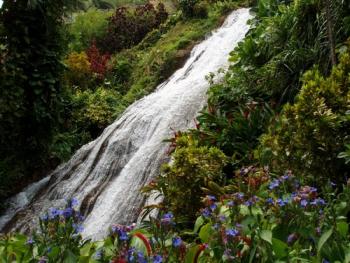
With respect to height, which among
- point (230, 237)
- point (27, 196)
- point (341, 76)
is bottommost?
point (27, 196)

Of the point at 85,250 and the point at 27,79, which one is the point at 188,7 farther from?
the point at 85,250

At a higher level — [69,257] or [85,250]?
[69,257]

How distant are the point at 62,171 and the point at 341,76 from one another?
5.84 metres

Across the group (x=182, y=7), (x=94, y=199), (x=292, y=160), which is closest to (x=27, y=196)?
(x=94, y=199)

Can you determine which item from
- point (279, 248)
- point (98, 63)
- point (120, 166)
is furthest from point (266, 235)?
point (98, 63)

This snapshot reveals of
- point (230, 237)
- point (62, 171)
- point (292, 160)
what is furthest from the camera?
point (62, 171)

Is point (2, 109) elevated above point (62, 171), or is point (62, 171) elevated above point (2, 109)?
point (2, 109)

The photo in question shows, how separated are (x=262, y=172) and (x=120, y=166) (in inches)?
155

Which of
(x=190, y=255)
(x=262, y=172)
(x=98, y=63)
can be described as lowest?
(x=98, y=63)

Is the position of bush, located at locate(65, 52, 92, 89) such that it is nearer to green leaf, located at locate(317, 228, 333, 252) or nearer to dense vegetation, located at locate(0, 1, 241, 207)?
dense vegetation, located at locate(0, 1, 241, 207)

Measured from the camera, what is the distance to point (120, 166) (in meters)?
7.79

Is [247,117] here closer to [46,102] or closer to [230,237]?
[230,237]

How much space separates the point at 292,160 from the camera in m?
4.39

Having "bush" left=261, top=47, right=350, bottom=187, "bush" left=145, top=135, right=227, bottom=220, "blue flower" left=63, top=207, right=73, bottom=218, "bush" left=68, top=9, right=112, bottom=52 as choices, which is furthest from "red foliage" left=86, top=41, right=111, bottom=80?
"blue flower" left=63, top=207, right=73, bottom=218
